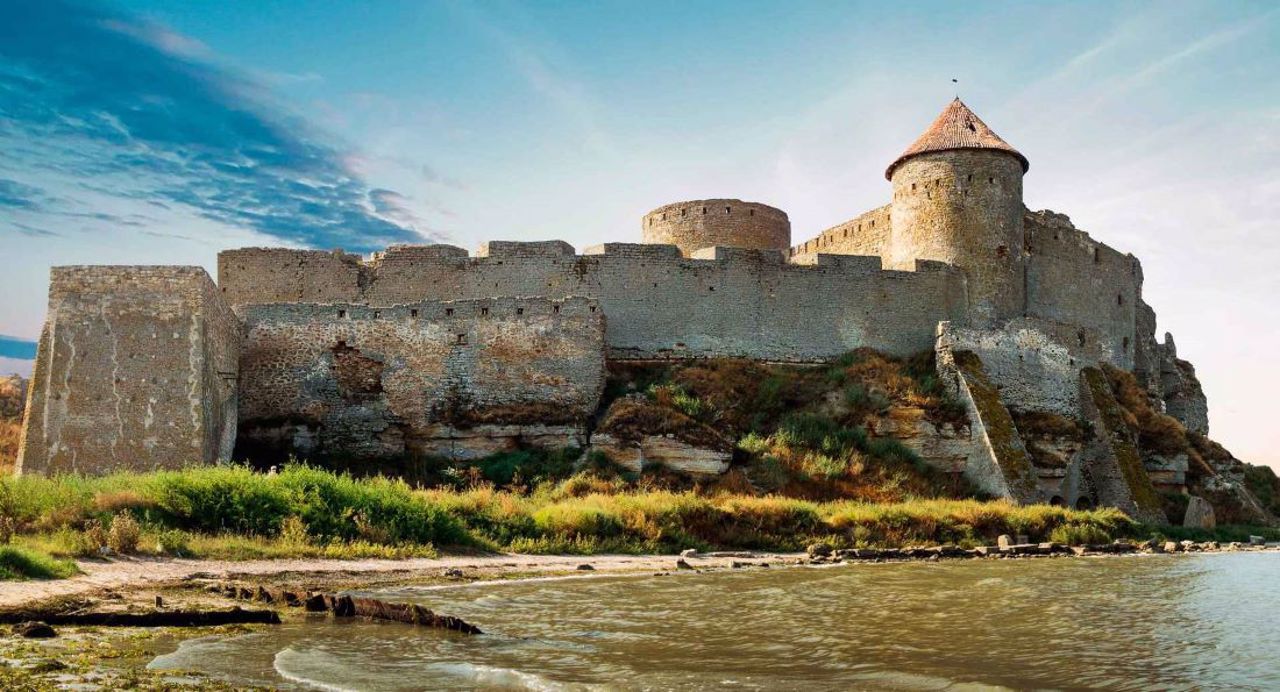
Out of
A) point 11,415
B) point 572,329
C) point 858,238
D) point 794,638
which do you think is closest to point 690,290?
point 572,329

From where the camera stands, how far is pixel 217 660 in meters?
8.38

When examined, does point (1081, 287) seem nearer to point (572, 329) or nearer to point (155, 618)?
point (572, 329)

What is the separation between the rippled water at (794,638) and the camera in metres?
8.72

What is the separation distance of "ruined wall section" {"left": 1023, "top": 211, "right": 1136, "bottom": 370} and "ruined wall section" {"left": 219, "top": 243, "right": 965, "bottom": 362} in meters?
3.38

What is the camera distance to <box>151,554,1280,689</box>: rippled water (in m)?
8.72

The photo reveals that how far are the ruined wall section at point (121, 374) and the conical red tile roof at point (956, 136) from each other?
1822 centimetres

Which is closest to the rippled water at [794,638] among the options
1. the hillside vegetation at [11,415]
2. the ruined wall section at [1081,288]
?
the hillside vegetation at [11,415]

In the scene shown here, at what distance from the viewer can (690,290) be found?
2733cm

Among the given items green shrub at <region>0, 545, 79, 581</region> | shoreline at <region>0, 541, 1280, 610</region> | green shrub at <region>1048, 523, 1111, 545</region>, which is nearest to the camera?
green shrub at <region>0, 545, 79, 581</region>

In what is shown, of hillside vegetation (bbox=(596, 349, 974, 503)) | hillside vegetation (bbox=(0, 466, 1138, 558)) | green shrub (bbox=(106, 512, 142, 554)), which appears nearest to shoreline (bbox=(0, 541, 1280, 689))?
green shrub (bbox=(106, 512, 142, 554))

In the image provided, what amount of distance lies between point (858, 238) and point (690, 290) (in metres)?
7.01

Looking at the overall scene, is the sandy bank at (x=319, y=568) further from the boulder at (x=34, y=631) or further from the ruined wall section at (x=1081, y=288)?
the ruined wall section at (x=1081, y=288)

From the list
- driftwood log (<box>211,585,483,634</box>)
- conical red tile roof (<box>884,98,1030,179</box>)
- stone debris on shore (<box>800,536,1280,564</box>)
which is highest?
conical red tile roof (<box>884,98,1030,179</box>)

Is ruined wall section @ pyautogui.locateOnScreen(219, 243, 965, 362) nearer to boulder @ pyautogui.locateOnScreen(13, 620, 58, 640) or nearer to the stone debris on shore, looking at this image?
the stone debris on shore
